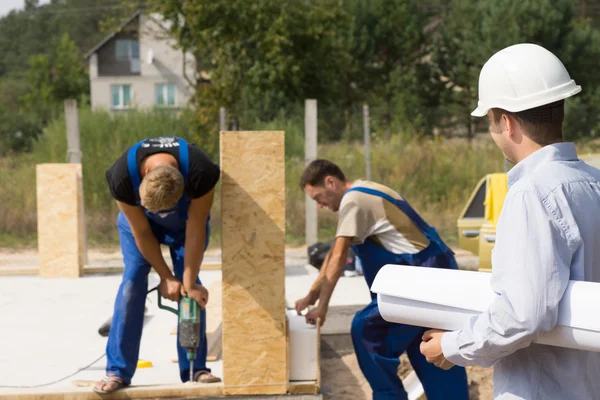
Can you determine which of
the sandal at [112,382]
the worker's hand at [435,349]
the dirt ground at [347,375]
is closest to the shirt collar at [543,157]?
the worker's hand at [435,349]

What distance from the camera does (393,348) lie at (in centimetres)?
528

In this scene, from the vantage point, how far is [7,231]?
53.3 feet

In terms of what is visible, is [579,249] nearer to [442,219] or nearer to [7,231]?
[442,219]

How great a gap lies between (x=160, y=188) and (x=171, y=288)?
929mm

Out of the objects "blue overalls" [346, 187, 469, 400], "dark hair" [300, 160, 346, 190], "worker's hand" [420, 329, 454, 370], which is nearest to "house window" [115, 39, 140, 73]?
"dark hair" [300, 160, 346, 190]

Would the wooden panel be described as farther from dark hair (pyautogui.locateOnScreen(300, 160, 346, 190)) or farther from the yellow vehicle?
the yellow vehicle

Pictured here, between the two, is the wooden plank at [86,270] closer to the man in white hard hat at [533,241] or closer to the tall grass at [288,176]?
the tall grass at [288,176]

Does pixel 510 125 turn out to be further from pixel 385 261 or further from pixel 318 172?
pixel 318 172

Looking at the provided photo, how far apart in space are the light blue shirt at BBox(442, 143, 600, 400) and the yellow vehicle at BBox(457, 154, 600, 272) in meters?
6.20

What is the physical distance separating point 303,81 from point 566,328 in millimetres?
26254

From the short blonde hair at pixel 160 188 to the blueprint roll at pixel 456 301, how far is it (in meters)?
2.36

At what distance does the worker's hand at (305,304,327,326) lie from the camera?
5.61m

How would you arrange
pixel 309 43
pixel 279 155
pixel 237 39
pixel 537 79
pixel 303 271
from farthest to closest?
pixel 309 43, pixel 237 39, pixel 303 271, pixel 279 155, pixel 537 79

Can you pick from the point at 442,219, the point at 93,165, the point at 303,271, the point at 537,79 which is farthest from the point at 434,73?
the point at 537,79
